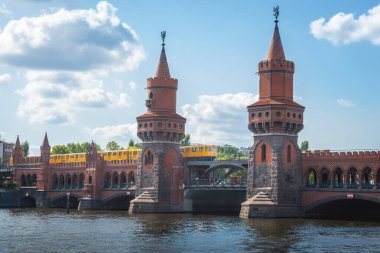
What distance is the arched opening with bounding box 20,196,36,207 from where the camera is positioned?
442 feet

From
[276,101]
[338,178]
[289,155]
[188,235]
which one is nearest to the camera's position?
[188,235]

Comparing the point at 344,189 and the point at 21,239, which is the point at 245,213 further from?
the point at 21,239

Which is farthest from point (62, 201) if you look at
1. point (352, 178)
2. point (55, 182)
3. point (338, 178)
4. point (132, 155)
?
point (352, 178)

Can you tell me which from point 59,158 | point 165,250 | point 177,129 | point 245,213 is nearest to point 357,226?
point 245,213

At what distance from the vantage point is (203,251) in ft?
173

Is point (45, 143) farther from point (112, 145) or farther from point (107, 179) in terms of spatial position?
point (112, 145)

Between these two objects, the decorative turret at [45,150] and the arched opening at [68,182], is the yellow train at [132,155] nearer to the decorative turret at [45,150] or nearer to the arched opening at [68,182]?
the decorative turret at [45,150]

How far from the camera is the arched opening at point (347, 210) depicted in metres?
84.6

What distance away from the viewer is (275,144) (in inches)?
3297

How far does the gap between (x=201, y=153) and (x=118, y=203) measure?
2009 centimetres

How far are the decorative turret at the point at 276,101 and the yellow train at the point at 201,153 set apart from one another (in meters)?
19.2

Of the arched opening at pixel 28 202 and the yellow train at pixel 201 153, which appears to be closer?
the yellow train at pixel 201 153

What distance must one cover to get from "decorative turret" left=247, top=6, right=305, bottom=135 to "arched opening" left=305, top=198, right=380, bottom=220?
10.9 metres

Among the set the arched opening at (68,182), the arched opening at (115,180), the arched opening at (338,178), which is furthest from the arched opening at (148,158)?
the arched opening at (68,182)
